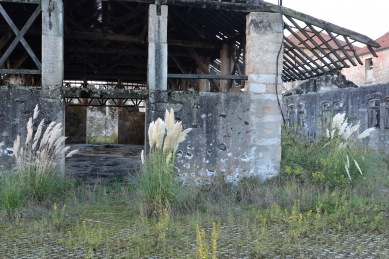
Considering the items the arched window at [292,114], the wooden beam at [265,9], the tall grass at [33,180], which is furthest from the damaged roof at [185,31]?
the arched window at [292,114]

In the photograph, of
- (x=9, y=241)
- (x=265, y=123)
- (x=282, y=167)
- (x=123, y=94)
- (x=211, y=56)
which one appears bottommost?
(x=9, y=241)

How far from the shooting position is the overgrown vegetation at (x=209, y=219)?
12.7 ft

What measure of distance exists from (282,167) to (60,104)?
13.5 feet

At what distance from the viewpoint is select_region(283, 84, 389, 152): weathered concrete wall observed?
40.4 feet

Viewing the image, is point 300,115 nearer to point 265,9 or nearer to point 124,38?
point 124,38

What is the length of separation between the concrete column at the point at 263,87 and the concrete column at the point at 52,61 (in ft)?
10.7

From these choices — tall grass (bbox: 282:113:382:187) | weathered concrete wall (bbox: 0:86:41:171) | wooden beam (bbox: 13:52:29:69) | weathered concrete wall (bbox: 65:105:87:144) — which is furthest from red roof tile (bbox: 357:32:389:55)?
weathered concrete wall (bbox: 0:86:41:171)

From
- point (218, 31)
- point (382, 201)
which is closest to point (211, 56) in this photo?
point (218, 31)

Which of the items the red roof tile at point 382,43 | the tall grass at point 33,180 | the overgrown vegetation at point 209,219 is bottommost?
the overgrown vegetation at point 209,219

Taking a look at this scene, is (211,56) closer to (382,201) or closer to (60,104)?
(60,104)

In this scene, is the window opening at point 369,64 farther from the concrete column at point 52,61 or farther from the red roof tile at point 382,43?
the concrete column at point 52,61

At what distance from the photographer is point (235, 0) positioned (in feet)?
22.6

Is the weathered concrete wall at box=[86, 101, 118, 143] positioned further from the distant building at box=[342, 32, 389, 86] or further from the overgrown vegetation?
the overgrown vegetation

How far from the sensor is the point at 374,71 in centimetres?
2472
